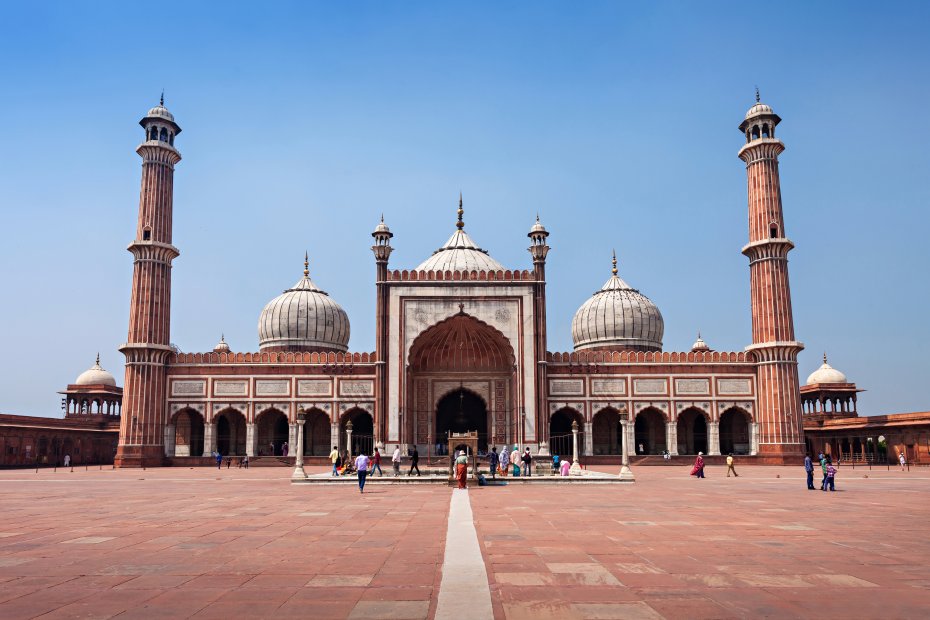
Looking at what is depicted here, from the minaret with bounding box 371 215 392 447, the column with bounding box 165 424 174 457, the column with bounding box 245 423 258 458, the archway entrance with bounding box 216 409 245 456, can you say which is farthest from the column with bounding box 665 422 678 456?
the column with bounding box 165 424 174 457

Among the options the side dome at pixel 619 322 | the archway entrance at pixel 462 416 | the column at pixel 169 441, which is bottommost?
the column at pixel 169 441

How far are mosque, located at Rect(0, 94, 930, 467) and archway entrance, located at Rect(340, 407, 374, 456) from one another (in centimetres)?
12

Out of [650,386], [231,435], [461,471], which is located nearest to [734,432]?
[650,386]

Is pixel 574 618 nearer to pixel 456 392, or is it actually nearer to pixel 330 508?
pixel 330 508

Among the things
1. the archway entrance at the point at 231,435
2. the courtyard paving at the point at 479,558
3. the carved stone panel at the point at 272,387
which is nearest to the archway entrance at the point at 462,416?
the carved stone panel at the point at 272,387

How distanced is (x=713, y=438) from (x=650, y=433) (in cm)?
335

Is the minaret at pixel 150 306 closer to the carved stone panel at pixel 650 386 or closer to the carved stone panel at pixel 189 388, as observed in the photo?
the carved stone panel at pixel 189 388

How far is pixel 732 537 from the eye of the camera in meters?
9.88

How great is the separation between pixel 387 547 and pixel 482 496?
8531 millimetres

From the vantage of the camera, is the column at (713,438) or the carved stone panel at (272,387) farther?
the carved stone panel at (272,387)

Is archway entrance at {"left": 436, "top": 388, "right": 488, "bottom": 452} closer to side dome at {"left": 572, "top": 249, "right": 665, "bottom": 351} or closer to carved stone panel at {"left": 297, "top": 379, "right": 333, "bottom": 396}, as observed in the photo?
carved stone panel at {"left": 297, "top": 379, "right": 333, "bottom": 396}

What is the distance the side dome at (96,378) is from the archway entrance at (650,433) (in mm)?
34129

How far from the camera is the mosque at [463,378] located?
35.8 metres

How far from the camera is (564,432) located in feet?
131
